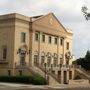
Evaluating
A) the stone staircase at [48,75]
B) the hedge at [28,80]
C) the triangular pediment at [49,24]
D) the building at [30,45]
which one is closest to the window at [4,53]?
the building at [30,45]

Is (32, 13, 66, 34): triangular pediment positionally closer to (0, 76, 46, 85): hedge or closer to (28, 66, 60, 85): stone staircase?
(28, 66, 60, 85): stone staircase

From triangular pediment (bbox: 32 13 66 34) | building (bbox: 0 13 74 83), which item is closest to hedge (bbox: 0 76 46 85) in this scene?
building (bbox: 0 13 74 83)

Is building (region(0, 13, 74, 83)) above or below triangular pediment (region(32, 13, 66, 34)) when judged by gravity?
below

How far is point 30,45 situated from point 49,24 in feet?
28.2

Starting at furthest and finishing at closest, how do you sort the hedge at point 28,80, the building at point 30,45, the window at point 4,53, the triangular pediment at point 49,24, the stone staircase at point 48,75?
the triangular pediment at point 49,24
the window at point 4,53
the building at point 30,45
the stone staircase at point 48,75
the hedge at point 28,80

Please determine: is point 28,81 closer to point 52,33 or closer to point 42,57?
point 42,57

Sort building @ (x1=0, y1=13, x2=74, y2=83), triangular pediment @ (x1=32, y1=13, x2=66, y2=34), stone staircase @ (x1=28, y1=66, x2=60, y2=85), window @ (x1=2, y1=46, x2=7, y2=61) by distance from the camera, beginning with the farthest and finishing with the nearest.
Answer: triangular pediment @ (x1=32, y1=13, x2=66, y2=34) < window @ (x1=2, y1=46, x2=7, y2=61) < building @ (x1=0, y1=13, x2=74, y2=83) < stone staircase @ (x1=28, y1=66, x2=60, y2=85)

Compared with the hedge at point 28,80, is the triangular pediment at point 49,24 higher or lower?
higher

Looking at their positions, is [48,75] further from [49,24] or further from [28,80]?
[49,24]

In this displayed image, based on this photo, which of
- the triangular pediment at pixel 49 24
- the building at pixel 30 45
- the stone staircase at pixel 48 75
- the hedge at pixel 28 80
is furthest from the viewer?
the triangular pediment at pixel 49 24

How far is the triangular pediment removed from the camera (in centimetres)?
6944

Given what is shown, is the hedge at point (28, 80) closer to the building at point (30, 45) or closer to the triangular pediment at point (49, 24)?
the building at point (30, 45)

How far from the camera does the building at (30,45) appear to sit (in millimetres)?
64250

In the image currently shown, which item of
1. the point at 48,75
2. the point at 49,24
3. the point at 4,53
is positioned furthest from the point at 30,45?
the point at 48,75
